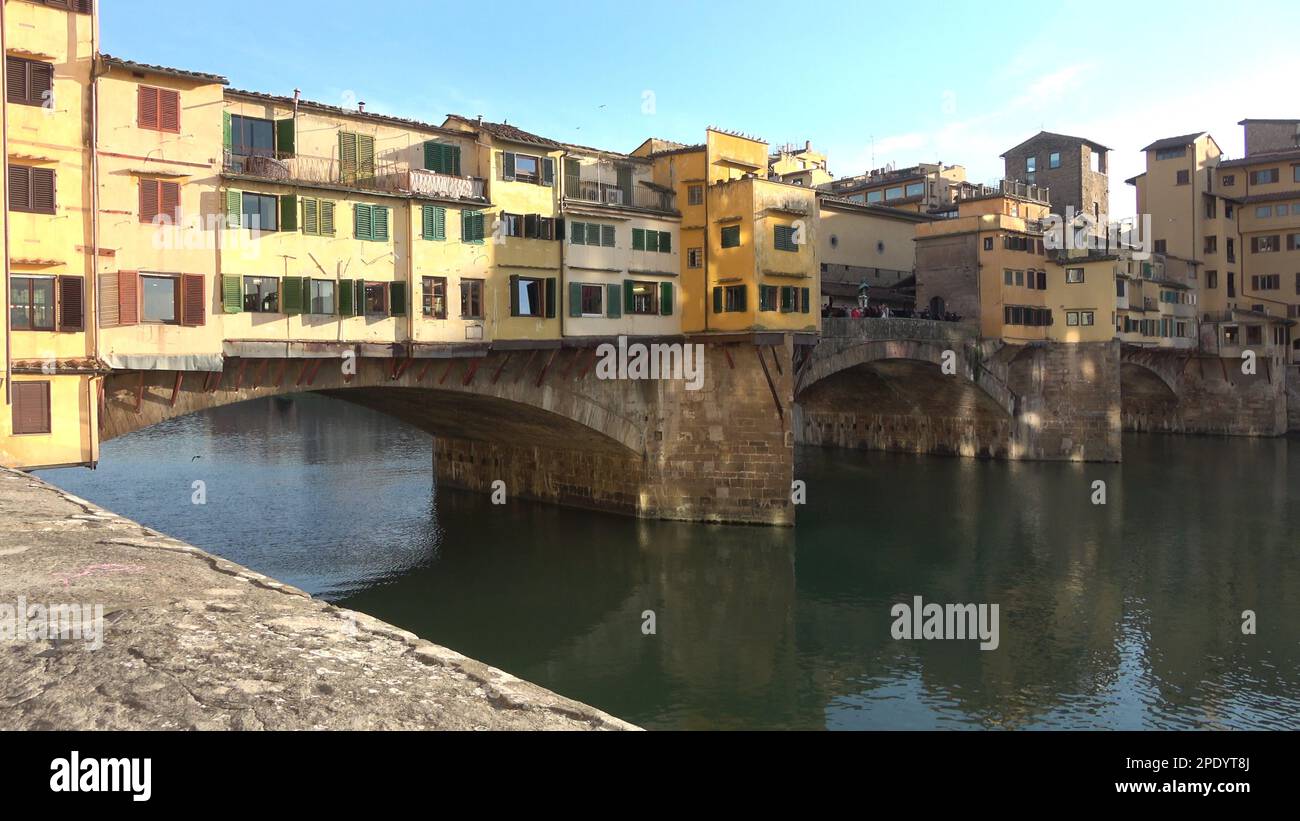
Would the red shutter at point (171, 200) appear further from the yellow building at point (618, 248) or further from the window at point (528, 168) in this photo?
the yellow building at point (618, 248)

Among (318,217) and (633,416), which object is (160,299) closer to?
(318,217)

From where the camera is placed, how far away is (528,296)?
1330 inches

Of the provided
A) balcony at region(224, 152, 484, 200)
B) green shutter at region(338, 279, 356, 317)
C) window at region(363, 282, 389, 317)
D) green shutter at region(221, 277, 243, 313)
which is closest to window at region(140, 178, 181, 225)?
balcony at region(224, 152, 484, 200)

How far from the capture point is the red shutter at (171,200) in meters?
25.0

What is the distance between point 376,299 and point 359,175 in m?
4.04

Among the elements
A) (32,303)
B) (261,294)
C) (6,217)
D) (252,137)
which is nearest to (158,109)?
(252,137)

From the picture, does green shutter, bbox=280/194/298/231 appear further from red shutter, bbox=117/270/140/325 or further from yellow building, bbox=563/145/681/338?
yellow building, bbox=563/145/681/338

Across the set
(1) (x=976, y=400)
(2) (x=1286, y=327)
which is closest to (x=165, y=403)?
(1) (x=976, y=400)

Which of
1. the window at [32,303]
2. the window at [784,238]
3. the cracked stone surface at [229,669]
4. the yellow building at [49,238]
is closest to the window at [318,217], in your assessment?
the yellow building at [49,238]

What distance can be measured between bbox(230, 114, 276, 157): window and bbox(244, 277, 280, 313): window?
372cm

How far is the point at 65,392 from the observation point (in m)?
23.2

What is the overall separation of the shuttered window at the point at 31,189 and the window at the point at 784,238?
79.0 ft

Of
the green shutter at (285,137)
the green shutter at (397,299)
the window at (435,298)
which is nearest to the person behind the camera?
the green shutter at (285,137)
